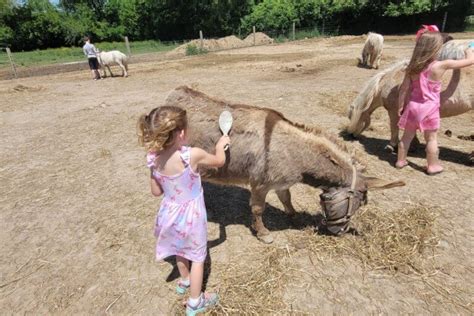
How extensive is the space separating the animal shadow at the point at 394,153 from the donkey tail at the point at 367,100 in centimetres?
27

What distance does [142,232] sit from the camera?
3758mm

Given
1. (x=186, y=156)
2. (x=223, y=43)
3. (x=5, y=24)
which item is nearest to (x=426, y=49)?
(x=186, y=156)

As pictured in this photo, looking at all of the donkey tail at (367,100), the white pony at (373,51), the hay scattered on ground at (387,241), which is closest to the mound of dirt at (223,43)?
the white pony at (373,51)

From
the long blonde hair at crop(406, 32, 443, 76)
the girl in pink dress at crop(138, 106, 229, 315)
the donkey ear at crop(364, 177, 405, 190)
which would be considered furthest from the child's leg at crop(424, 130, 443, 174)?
the girl in pink dress at crop(138, 106, 229, 315)

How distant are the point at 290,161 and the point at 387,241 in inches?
52.8

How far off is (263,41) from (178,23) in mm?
20705

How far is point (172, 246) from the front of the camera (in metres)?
2.61

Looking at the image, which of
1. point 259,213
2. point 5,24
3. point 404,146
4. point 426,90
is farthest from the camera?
point 5,24

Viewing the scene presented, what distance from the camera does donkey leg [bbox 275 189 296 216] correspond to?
3.67 meters

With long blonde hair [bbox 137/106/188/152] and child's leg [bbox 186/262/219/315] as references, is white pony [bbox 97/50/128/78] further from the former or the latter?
child's leg [bbox 186/262/219/315]

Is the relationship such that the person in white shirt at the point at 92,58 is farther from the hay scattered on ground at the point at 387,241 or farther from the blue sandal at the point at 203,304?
the blue sandal at the point at 203,304

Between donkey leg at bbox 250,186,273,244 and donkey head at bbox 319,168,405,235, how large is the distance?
2.03 ft

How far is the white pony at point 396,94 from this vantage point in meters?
4.49

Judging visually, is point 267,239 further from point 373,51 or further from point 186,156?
point 373,51
